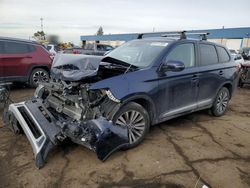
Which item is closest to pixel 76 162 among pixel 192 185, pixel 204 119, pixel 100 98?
pixel 100 98

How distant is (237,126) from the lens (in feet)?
18.5

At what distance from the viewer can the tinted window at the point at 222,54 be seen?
597 centimetres

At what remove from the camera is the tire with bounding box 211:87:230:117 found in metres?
6.07

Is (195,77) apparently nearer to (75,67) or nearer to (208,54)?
(208,54)

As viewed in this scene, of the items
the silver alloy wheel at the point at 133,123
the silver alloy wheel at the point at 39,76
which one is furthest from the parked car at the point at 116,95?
the silver alloy wheel at the point at 39,76

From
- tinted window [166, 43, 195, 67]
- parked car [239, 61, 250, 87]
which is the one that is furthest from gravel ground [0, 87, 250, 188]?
parked car [239, 61, 250, 87]

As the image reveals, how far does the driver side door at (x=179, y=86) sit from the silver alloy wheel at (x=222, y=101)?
115 cm

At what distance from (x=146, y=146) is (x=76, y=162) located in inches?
47.9

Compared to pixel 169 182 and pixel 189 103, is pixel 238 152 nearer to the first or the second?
pixel 189 103

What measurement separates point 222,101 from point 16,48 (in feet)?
22.1

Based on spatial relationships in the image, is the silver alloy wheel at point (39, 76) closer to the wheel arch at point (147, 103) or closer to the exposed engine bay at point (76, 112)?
the exposed engine bay at point (76, 112)

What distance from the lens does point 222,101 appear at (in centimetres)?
629

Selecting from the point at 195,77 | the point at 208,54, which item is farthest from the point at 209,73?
the point at 195,77

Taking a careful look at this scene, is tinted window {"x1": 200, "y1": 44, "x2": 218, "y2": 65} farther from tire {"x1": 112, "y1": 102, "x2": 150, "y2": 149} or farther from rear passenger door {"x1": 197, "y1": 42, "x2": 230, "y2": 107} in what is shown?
tire {"x1": 112, "y1": 102, "x2": 150, "y2": 149}
